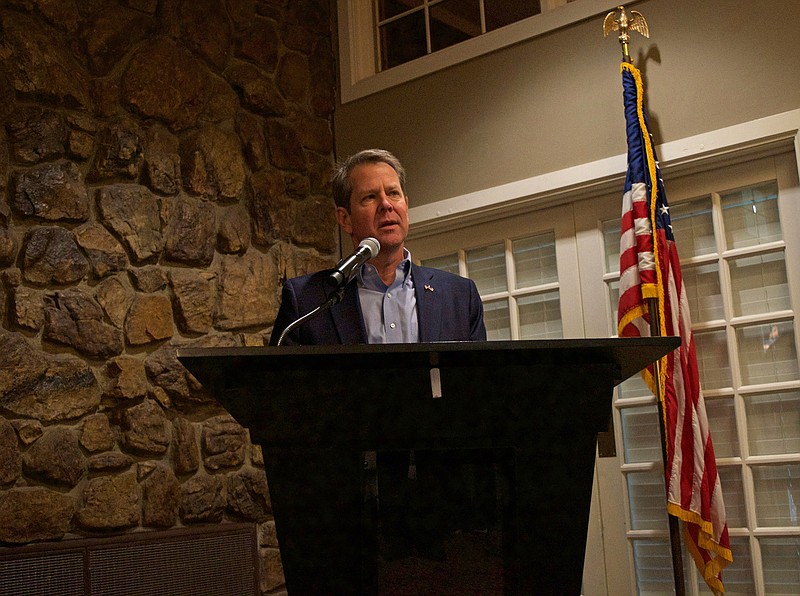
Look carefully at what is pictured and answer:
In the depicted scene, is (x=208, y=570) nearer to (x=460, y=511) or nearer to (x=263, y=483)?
(x=263, y=483)

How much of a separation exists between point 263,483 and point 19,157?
5.45 ft

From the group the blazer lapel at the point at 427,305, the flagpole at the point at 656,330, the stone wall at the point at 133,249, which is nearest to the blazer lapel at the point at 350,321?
the blazer lapel at the point at 427,305

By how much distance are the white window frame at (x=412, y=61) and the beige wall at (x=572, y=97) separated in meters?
0.04

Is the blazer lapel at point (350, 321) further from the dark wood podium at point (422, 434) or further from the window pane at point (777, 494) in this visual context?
the window pane at point (777, 494)

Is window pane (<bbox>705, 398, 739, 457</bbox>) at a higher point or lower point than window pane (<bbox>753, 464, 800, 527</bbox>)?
higher

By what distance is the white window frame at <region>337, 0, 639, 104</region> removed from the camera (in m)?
3.73

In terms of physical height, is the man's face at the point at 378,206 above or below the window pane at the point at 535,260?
below

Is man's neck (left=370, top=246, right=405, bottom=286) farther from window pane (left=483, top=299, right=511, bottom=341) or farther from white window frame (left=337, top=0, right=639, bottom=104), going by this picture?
white window frame (left=337, top=0, right=639, bottom=104)

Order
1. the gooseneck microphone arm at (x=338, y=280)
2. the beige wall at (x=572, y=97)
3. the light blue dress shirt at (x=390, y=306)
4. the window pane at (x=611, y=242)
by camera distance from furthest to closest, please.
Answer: the window pane at (x=611, y=242) < the beige wall at (x=572, y=97) < the light blue dress shirt at (x=390, y=306) < the gooseneck microphone arm at (x=338, y=280)

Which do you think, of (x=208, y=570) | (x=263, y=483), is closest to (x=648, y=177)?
(x=263, y=483)

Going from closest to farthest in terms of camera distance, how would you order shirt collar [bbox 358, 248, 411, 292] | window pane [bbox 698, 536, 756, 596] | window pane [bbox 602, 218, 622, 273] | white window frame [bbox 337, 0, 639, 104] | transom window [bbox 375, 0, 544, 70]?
1. shirt collar [bbox 358, 248, 411, 292]
2. window pane [bbox 698, 536, 756, 596]
3. window pane [bbox 602, 218, 622, 273]
4. white window frame [bbox 337, 0, 639, 104]
5. transom window [bbox 375, 0, 544, 70]

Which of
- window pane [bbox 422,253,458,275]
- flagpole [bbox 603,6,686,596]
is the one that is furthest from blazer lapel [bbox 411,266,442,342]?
window pane [bbox 422,253,458,275]

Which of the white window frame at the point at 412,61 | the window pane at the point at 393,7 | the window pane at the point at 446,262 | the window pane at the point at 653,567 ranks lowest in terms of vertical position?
the window pane at the point at 653,567

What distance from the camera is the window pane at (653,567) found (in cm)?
331
